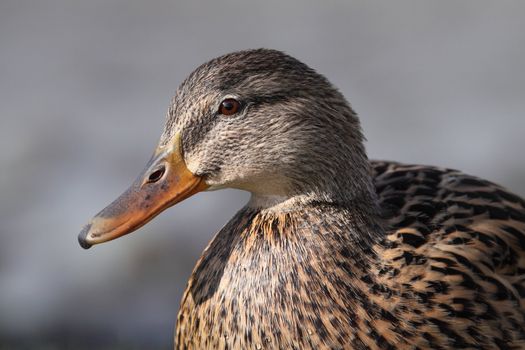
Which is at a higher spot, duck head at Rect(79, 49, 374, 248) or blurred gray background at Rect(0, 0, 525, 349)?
duck head at Rect(79, 49, 374, 248)

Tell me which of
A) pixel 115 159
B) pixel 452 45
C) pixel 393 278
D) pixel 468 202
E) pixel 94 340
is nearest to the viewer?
pixel 393 278

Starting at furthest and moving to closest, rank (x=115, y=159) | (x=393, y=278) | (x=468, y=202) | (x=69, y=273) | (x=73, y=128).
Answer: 1. (x=73, y=128)
2. (x=115, y=159)
3. (x=69, y=273)
4. (x=468, y=202)
5. (x=393, y=278)

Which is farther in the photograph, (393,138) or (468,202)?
(393,138)

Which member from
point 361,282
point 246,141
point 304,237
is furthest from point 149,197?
point 361,282

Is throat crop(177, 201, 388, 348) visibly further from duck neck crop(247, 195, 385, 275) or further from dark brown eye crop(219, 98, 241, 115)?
dark brown eye crop(219, 98, 241, 115)

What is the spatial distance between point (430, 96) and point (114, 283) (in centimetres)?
273

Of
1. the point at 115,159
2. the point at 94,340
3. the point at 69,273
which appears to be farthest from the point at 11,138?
the point at 94,340

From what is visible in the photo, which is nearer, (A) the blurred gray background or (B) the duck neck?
(B) the duck neck

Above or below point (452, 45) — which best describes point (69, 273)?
below

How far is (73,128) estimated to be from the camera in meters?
6.75

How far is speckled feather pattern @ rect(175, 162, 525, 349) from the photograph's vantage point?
3.16 meters

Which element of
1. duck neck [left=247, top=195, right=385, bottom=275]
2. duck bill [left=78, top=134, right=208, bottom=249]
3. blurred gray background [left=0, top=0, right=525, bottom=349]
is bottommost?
blurred gray background [left=0, top=0, right=525, bottom=349]

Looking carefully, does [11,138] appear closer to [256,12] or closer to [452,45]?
[256,12]

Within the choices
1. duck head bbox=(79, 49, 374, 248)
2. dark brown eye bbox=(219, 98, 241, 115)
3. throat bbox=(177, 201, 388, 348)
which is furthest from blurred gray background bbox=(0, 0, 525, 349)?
dark brown eye bbox=(219, 98, 241, 115)
